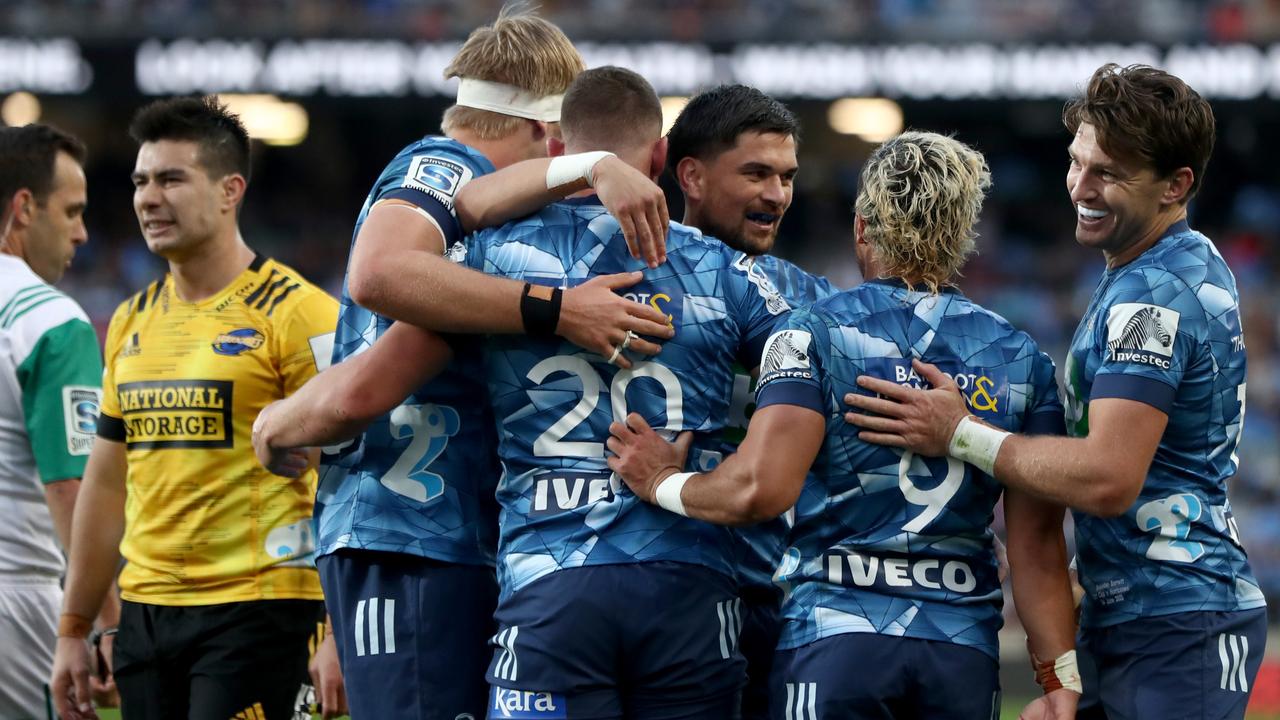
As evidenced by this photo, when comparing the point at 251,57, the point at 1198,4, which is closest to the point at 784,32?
the point at 1198,4

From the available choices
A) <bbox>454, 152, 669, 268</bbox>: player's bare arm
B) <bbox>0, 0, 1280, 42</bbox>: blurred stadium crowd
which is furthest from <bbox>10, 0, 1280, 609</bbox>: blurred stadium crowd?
<bbox>454, 152, 669, 268</bbox>: player's bare arm

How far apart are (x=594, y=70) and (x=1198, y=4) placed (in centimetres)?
1740

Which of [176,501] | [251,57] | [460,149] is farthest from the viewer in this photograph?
[251,57]

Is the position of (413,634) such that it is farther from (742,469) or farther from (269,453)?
(742,469)

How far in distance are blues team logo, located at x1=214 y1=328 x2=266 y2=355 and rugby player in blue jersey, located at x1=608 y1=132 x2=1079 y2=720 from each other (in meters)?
1.74

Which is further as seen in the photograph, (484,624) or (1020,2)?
(1020,2)

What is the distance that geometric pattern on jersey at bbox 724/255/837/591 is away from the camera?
420cm

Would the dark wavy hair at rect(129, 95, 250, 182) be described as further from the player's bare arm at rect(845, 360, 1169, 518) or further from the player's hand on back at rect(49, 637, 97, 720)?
Result: the player's bare arm at rect(845, 360, 1169, 518)

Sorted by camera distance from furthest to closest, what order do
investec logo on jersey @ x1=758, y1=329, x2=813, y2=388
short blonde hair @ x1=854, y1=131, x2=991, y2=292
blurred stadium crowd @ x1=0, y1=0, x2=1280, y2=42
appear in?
1. blurred stadium crowd @ x1=0, y1=0, x2=1280, y2=42
2. short blonde hair @ x1=854, y1=131, x2=991, y2=292
3. investec logo on jersey @ x1=758, y1=329, x2=813, y2=388

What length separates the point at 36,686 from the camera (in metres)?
5.22

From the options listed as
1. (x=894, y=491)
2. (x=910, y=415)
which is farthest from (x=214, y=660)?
(x=910, y=415)

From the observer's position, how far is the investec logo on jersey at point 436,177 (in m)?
4.11

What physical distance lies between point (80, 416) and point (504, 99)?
6.49ft

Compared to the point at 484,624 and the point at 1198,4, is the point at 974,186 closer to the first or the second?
the point at 484,624
